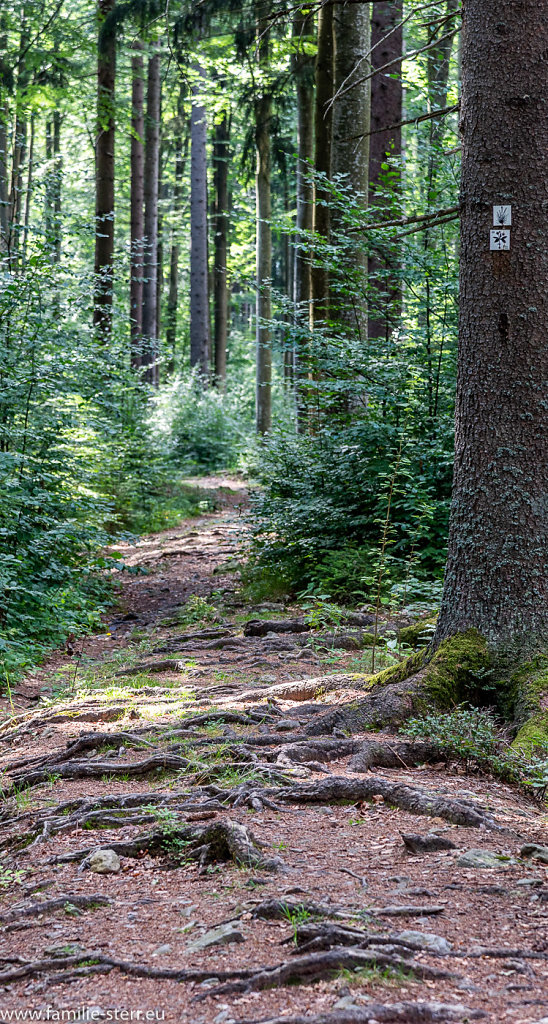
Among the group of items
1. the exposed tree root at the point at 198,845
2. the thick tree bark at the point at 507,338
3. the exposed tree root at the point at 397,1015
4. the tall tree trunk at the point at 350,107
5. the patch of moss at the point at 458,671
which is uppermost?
the tall tree trunk at the point at 350,107

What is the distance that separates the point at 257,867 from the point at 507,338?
115 inches

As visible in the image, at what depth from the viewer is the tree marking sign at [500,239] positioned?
4.48m

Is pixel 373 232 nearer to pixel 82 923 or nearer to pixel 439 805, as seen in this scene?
pixel 439 805

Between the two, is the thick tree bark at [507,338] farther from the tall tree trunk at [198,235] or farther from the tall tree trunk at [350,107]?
the tall tree trunk at [198,235]

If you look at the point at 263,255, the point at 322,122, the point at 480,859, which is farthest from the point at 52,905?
the point at 263,255

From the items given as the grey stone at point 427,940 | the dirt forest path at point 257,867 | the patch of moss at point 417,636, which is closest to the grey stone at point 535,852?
the dirt forest path at point 257,867

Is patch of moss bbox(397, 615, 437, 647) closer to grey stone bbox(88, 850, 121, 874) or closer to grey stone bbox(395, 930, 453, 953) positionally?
grey stone bbox(88, 850, 121, 874)

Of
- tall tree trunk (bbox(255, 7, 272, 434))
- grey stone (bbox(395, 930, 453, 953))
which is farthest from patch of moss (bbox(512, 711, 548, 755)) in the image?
tall tree trunk (bbox(255, 7, 272, 434))

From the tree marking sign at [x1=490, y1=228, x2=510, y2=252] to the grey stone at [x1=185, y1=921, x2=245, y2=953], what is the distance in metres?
3.55

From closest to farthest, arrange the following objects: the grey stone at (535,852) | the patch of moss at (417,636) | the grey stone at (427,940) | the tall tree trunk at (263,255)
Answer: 1. the grey stone at (427,940)
2. the grey stone at (535,852)
3. the patch of moss at (417,636)
4. the tall tree trunk at (263,255)

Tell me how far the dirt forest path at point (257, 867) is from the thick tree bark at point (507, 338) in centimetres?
94

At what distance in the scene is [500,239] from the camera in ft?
14.7

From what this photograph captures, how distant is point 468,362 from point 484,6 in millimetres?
1958

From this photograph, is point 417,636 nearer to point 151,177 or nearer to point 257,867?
point 257,867
